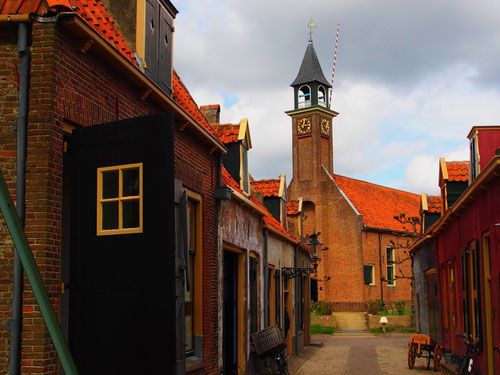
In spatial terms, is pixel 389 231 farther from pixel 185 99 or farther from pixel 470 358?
pixel 185 99

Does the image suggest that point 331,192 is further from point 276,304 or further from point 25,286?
point 25,286

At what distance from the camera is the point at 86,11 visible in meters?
8.35

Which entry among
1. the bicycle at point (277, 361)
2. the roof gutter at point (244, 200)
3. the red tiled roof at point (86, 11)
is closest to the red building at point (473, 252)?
the bicycle at point (277, 361)

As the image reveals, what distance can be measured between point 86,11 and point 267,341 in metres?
9.14

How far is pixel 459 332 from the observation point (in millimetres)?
16656

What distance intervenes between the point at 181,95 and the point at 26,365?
6822 mm

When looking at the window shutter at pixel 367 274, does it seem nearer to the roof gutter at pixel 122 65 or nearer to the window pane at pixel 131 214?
the roof gutter at pixel 122 65

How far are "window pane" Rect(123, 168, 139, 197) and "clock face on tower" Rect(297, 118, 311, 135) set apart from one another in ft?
142

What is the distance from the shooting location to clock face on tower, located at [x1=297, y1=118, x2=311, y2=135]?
49188mm

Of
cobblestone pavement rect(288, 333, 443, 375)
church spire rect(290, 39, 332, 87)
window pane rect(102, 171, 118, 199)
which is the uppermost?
church spire rect(290, 39, 332, 87)

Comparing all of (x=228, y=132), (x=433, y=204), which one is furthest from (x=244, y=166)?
(x=433, y=204)

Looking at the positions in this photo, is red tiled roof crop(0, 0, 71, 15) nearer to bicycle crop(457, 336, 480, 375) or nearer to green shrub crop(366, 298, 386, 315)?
bicycle crop(457, 336, 480, 375)

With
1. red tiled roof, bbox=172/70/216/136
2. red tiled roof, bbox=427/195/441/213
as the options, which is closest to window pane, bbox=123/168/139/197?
red tiled roof, bbox=172/70/216/136

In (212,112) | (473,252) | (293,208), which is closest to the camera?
(473,252)
